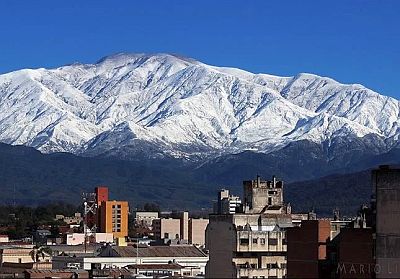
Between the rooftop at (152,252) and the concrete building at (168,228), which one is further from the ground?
the concrete building at (168,228)

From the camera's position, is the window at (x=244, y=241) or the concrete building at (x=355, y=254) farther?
the window at (x=244, y=241)

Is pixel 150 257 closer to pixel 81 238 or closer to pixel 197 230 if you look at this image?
pixel 81 238

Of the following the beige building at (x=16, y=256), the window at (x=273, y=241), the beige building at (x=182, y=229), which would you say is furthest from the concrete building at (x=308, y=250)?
the beige building at (x=182, y=229)

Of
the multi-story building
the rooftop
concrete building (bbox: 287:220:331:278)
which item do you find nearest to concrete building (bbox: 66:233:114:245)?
the rooftop

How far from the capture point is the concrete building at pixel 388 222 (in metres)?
57.9

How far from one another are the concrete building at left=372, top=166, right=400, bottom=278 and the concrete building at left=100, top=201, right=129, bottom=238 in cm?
12765

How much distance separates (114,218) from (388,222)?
453 feet

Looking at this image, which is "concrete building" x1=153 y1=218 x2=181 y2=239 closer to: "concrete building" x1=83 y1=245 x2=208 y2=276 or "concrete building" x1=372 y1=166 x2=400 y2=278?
"concrete building" x1=83 y1=245 x2=208 y2=276

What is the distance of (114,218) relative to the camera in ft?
639

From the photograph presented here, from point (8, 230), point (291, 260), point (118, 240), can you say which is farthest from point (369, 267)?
point (8, 230)

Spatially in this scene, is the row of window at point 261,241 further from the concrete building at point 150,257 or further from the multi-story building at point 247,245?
the concrete building at point 150,257

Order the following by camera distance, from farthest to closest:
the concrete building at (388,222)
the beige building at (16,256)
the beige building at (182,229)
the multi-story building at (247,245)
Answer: the beige building at (182,229)
the beige building at (16,256)
the multi-story building at (247,245)
the concrete building at (388,222)

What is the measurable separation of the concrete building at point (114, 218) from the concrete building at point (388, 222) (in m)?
128

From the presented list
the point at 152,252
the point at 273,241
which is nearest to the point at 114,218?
the point at 152,252
